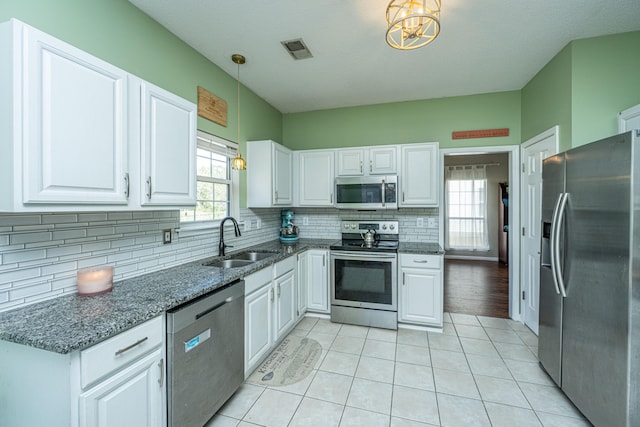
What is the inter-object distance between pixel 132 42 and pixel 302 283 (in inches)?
102

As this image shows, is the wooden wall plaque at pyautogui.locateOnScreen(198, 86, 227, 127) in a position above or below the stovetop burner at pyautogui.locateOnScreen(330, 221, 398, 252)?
above

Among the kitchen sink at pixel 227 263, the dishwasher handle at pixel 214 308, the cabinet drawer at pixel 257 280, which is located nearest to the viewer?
the dishwasher handle at pixel 214 308

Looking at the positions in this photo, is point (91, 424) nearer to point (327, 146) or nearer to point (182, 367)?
point (182, 367)

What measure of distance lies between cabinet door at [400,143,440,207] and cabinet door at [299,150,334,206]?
887mm

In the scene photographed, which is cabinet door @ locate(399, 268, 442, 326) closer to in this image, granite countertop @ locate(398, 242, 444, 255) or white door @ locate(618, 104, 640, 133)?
granite countertop @ locate(398, 242, 444, 255)

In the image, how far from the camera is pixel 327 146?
398 cm

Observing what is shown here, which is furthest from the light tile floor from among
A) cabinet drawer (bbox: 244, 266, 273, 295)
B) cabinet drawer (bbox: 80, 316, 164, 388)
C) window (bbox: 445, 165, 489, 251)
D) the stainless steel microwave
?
window (bbox: 445, 165, 489, 251)

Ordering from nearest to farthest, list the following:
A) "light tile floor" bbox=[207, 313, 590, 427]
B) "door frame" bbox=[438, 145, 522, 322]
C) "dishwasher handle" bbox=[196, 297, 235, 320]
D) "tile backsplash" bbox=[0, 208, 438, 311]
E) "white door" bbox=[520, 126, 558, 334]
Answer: "tile backsplash" bbox=[0, 208, 438, 311] → "dishwasher handle" bbox=[196, 297, 235, 320] → "light tile floor" bbox=[207, 313, 590, 427] → "white door" bbox=[520, 126, 558, 334] → "door frame" bbox=[438, 145, 522, 322]

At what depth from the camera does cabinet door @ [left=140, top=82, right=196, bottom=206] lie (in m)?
1.58

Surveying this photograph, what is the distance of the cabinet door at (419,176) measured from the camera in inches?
127


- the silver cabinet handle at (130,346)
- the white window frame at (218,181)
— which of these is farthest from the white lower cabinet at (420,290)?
the silver cabinet handle at (130,346)

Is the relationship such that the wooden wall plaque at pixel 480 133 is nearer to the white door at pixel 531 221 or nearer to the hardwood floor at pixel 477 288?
the white door at pixel 531 221

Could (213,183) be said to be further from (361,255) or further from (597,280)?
(597,280)

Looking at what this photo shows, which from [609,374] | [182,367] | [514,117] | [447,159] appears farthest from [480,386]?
[447,159]
